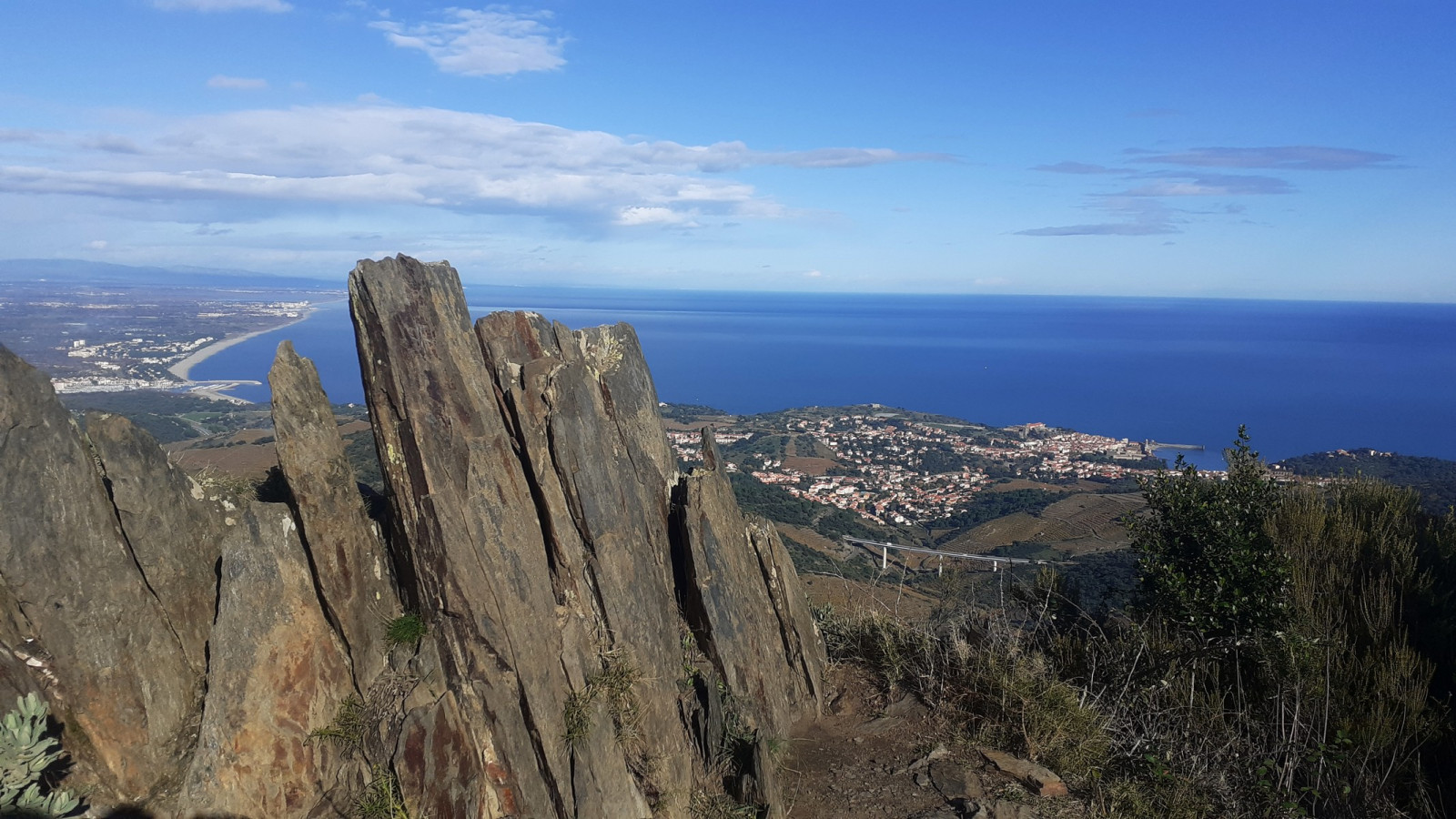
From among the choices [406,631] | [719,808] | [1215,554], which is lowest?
[719,808]

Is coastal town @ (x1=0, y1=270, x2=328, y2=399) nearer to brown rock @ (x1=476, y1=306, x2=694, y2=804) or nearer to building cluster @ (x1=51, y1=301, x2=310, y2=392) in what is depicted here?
building cluster @ (x1=51, y1=301, x2=310, y2=392)

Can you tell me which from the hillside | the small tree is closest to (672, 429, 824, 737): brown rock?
the small tree

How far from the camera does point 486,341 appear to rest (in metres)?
7.13

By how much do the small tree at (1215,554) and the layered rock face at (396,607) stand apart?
471 centimetres

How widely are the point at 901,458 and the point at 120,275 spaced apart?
123438 mm

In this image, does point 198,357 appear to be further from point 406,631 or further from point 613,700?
point 613,700

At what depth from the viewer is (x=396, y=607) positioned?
248 inches

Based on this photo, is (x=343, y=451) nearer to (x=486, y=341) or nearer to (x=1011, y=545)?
(x=486, y=341)

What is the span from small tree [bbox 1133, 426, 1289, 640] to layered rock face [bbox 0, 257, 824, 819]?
4.71 m

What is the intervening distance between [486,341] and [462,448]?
1.35m

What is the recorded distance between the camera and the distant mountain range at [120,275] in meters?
86.5

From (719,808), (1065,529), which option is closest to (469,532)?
(719,808)

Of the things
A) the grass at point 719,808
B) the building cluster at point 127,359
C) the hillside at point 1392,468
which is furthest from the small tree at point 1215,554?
the building cluster at point 127,359

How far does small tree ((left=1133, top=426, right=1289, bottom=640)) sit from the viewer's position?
754 cm
